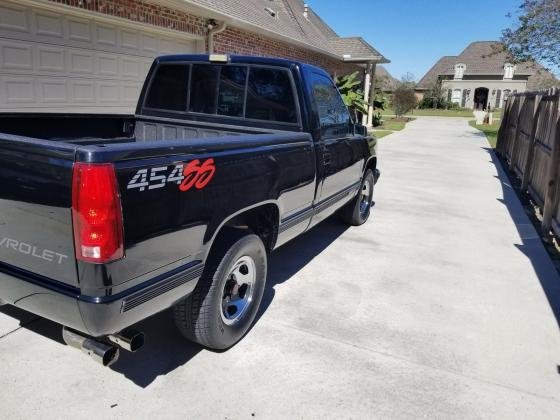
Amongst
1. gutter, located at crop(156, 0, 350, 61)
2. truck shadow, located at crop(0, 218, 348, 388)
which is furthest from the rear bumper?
gutter, located at crop(156, 0, 350, 61)

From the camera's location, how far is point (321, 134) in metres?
4.05

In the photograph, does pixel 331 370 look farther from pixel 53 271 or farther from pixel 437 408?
pixel 53 271

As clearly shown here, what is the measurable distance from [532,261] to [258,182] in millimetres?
3901

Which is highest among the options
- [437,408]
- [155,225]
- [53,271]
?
[155,225]

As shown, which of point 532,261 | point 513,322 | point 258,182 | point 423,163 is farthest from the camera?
point 423,163

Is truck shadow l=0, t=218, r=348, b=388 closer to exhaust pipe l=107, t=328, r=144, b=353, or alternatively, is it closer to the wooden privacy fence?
exhaust pipe l=107, t=328, r=144, b=353

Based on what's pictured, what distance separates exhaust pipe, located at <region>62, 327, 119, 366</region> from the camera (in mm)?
2324

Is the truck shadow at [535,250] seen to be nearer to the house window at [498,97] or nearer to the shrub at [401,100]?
Result: the shrub at [401,100]

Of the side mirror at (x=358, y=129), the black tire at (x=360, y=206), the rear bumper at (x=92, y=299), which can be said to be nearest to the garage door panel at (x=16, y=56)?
the side mirror at (x=358, y=129)

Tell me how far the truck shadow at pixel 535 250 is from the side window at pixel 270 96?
2934mm

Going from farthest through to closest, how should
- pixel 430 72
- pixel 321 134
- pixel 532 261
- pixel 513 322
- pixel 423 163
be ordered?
pixel 430 72, pixel 423 163, pixel 532 261, pixel 321 134, pixel 513 322

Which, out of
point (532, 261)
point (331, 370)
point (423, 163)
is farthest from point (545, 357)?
point (423, 163)

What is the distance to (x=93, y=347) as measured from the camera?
235 cm

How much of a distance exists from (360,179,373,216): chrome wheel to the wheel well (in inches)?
114
